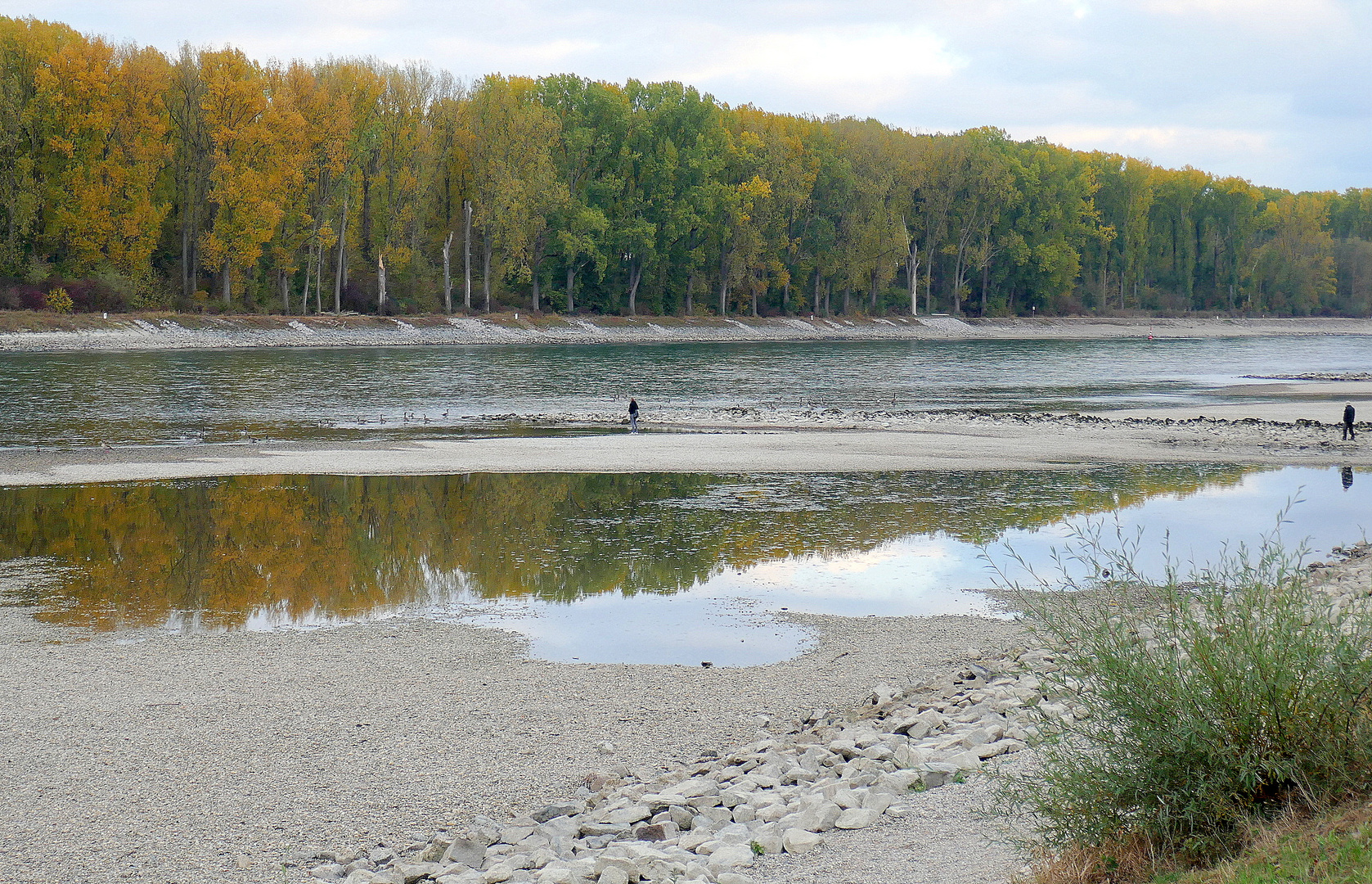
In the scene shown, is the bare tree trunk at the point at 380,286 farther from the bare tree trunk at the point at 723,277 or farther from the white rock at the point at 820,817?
the white rock at the point at 820,817

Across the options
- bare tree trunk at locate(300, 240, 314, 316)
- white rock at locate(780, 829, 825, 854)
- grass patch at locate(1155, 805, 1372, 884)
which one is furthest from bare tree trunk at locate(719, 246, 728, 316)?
grass patch at locate(1155, 805, 1372, 884)

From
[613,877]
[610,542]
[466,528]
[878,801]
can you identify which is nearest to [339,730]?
[613,877]

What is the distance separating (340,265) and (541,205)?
17327mm

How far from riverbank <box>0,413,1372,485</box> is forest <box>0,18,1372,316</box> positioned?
53.4 metres

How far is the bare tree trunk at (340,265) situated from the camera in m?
84.4

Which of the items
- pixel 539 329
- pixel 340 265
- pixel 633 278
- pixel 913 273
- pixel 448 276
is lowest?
pixel 539 329

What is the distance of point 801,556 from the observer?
17469 millimetres

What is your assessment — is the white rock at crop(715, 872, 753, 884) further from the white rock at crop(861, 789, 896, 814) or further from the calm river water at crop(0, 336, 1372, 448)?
the calm river water at crop(0, 336, 1372, 448)

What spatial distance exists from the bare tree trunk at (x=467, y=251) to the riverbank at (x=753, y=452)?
60.8m

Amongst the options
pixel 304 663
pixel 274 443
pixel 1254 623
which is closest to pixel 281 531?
pixel 304 663

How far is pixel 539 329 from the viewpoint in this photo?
94000 mm

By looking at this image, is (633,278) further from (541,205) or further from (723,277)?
(541,205)

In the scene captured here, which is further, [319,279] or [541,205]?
[541,205]

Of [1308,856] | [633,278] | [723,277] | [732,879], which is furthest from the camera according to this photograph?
[723,277]
